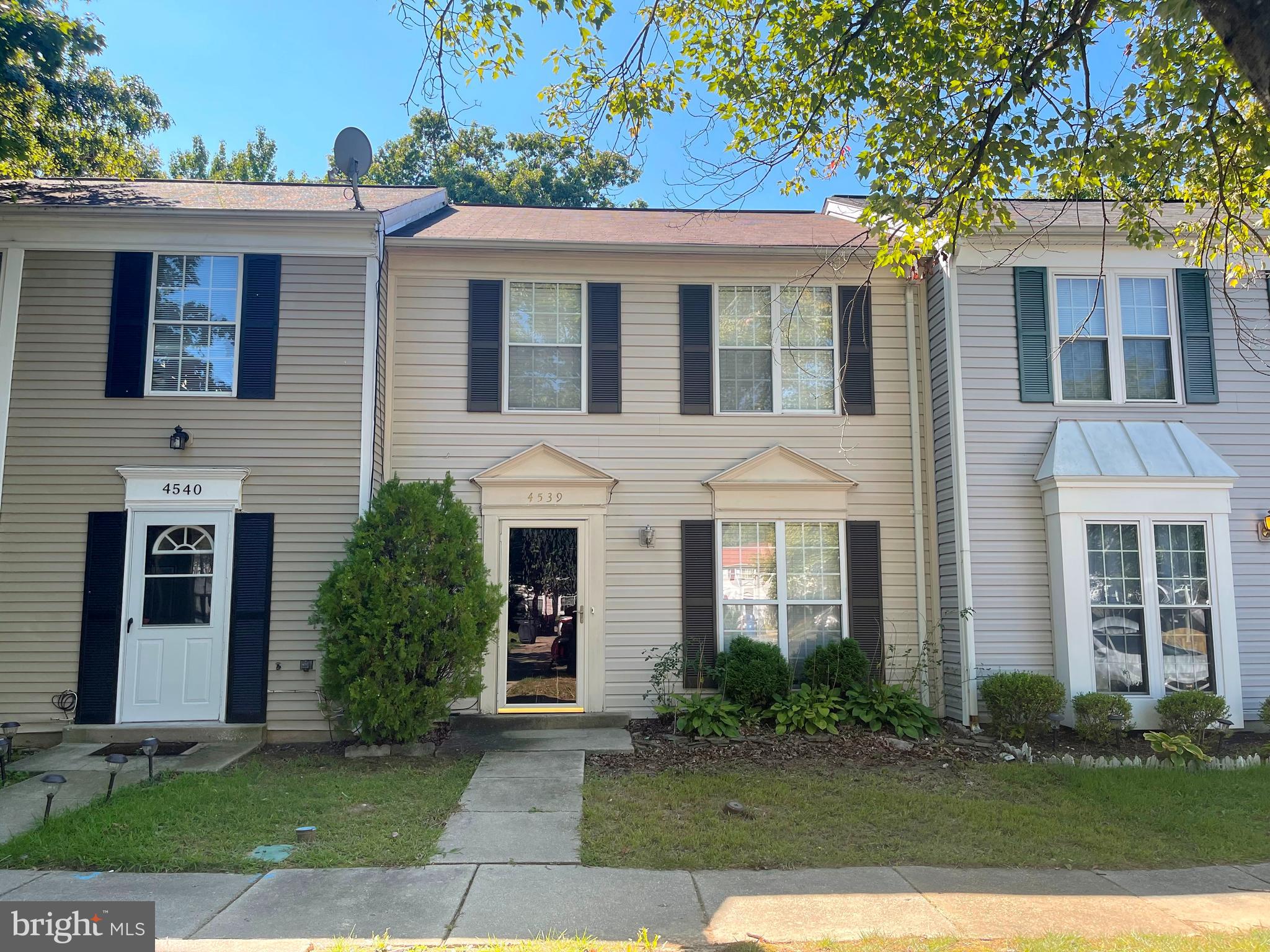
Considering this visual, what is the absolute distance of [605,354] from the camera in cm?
892

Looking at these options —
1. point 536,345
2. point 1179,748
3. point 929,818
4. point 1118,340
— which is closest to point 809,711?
point 929,818

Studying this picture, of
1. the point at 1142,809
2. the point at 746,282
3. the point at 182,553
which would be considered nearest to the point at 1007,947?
the point at 1142,809

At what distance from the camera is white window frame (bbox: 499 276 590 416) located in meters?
8.84

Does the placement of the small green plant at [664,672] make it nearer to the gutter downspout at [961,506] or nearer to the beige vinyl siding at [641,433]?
the beige vinyl siding at [641,433]

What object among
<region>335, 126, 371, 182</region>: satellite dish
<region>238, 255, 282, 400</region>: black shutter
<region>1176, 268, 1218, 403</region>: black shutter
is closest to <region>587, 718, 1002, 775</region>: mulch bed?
<region>1176, 268, 1218, 403</region>: black shutter

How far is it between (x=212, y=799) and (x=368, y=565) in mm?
2215

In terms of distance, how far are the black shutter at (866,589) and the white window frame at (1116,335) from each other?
2.52 meters

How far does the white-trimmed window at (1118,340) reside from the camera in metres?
8.72

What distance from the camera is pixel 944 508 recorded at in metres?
8.71

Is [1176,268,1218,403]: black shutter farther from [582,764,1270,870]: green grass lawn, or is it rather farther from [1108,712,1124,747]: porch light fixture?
[582,764,1270,870]: green grass lawn

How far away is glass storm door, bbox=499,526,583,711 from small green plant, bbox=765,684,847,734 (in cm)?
212

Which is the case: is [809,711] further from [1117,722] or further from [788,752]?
[1117,722]

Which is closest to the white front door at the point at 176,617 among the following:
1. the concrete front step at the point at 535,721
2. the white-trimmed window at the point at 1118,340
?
the concrete front step at the point at 535,721

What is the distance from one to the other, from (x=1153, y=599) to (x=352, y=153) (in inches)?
384
